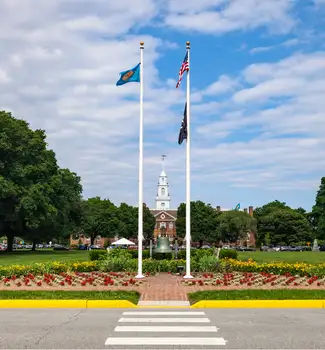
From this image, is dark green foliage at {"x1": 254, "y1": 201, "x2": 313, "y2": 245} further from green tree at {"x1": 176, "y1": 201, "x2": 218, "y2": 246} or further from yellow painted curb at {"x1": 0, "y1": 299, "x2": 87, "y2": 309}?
yellow painted curb at {"x1": 0, "y1": 299, "x2": 87, "y2": 309}

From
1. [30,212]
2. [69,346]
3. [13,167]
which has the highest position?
[13,167]

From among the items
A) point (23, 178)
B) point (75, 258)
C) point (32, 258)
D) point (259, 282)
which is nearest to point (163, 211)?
point (23, 178)

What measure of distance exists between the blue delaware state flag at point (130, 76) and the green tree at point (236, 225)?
7925 centimetres

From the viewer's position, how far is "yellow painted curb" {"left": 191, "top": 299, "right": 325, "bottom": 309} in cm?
1344

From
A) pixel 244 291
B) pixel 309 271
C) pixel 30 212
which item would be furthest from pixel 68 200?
pixel 244 291

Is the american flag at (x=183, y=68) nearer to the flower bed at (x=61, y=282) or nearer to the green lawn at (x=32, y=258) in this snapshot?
the flower bed at (x=61, y=282)

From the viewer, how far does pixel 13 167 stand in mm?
47500

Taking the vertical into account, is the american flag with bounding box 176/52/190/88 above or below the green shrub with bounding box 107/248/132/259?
above

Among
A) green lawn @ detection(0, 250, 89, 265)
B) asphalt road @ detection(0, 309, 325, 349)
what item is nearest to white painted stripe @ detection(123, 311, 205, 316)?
asphalt road @ detection(0, 309, 325, 349)

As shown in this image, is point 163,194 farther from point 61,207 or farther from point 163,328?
point 163,328

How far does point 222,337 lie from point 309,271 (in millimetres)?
12315

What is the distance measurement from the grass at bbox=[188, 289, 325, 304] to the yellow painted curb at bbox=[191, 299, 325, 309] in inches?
17.5

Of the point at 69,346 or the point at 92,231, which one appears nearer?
the point at 69,346

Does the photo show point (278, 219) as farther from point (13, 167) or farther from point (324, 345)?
point (324, 345)
